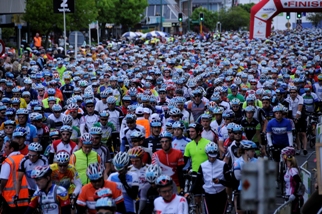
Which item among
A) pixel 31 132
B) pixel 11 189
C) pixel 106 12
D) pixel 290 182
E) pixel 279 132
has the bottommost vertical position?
pixel 290 182

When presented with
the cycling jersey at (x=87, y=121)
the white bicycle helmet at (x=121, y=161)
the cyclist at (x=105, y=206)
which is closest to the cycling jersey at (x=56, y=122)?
the cycling jersey at (x=87, y=121)

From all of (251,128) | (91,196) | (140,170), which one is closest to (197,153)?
(140,170)

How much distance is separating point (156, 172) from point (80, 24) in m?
47.9

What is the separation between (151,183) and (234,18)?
110 m

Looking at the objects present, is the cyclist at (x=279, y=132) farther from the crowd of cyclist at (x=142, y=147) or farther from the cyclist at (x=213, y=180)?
the cyclist at (x=213, y=180)

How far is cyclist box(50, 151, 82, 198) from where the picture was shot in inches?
503

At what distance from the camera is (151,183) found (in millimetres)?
11648

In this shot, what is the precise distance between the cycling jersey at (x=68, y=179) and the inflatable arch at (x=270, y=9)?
86.5 feet

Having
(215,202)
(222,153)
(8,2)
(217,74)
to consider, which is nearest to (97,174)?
(215,202)

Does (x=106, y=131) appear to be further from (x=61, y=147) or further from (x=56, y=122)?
(x=61, y=147)

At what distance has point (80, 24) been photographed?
193 feet

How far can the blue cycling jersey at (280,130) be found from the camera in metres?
18.3

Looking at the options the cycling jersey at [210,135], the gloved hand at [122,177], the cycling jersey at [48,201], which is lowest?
the cycling jersey at [48,201]

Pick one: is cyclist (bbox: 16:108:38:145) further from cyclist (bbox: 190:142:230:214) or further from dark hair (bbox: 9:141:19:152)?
cyclist (bbox: 190:142:230:214)
